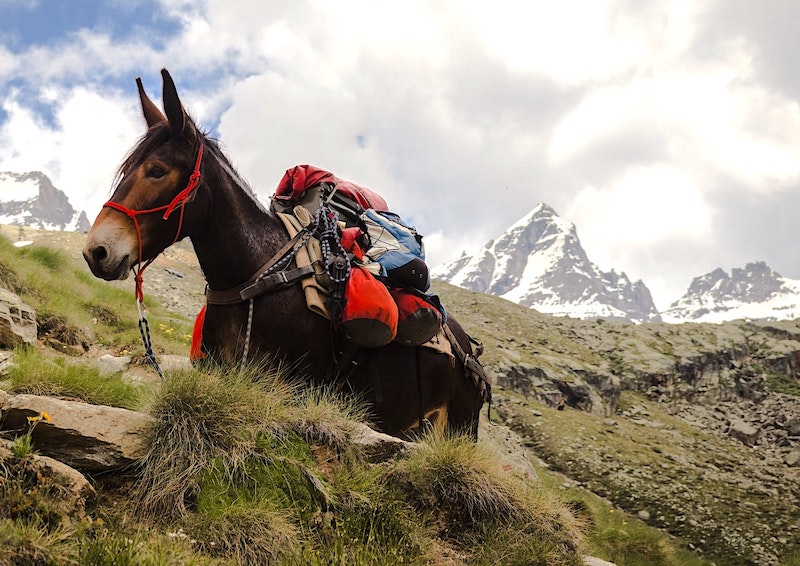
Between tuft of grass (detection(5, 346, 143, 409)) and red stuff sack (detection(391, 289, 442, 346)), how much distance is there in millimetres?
2130

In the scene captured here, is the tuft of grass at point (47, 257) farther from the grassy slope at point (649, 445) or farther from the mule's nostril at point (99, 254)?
the grassy slope at point (649, 445)

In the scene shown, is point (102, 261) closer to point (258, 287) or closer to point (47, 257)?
point (258, 287)

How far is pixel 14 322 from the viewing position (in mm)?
5984

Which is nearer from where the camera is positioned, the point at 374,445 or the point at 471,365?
the point at 374,445

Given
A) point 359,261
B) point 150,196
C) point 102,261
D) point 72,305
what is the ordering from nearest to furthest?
point 102,261 < point 150,196 < point 359,261 < point 72,305

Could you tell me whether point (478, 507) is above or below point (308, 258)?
below

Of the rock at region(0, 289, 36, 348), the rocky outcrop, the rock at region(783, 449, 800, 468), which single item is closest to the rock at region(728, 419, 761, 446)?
the rock at region(783, 449, 800, 468)

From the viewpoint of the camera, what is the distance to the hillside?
17.7m

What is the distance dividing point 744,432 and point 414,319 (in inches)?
1456

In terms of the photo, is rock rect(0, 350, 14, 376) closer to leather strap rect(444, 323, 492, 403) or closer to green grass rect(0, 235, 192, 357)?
green grass rect(0, 235, 192, 357)

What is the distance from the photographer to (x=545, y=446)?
2242 cm

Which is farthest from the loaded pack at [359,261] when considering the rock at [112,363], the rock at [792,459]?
the rock at [792,459]

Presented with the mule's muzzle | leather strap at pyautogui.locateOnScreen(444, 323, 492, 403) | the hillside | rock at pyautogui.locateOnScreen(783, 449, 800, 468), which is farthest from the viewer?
rock at pyautogui.locateOnScreen(783, 449, 800, 468)

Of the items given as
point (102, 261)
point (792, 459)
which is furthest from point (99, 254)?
point (792, 459)
